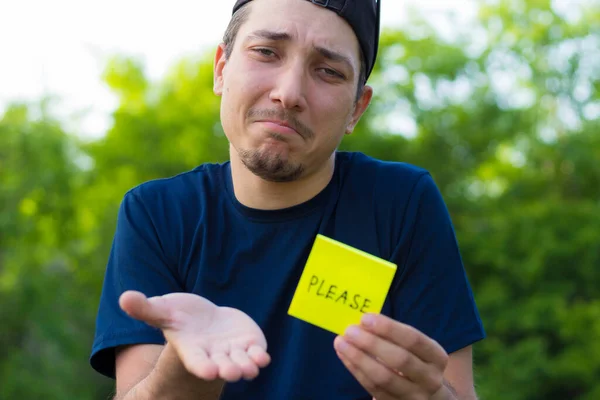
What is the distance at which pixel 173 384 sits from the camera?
82.2 inches

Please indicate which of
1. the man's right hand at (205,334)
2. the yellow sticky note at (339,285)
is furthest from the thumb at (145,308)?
the yellow sticky note at (339,285)

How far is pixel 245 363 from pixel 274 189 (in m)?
0.96

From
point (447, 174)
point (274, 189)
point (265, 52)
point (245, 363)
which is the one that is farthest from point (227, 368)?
point (447, 174)

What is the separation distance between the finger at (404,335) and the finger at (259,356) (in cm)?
23

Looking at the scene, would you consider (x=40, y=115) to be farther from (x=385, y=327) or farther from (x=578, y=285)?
(x=385, y=327)

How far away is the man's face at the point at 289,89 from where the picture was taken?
8.03 ft

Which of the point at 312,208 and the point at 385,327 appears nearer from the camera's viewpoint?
the point at 385,327

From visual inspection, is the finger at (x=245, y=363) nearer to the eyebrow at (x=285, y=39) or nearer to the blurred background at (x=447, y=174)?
the eyebrow at (x=285, y=39)

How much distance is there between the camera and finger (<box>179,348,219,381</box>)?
175cm

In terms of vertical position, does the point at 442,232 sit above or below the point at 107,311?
above

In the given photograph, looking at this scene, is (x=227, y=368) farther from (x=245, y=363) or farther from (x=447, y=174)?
(x=447, y=174)

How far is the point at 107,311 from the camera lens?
2557mm

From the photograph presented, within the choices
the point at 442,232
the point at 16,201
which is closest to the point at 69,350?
the point at 16,201

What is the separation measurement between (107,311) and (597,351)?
1642 centimetres
